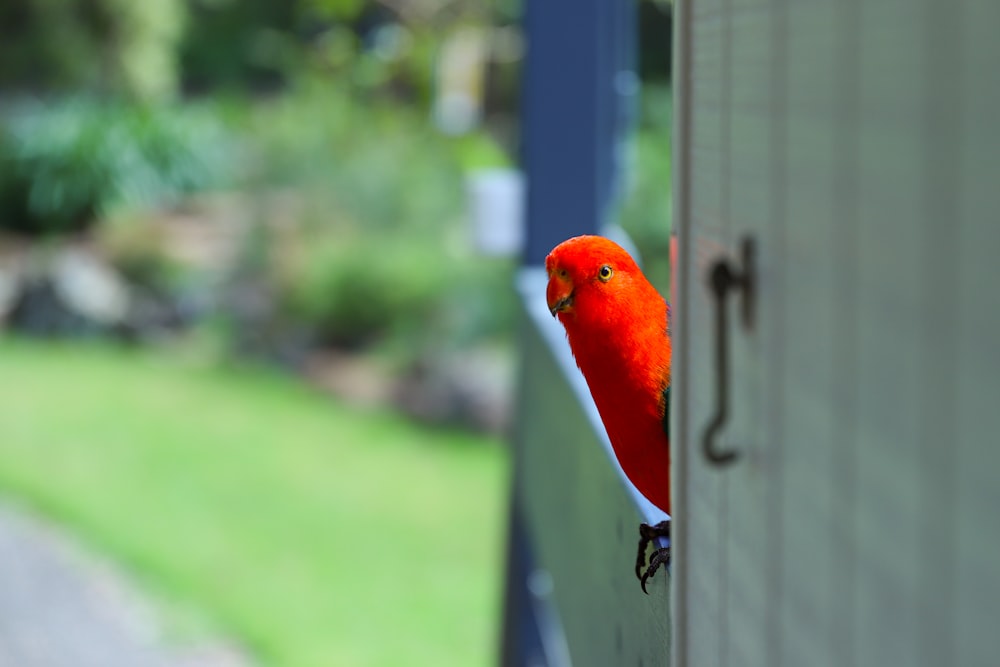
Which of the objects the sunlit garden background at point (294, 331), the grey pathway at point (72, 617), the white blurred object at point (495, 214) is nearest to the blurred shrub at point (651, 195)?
the sunlit garden background at point (294, 331)

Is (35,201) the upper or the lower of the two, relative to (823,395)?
upper

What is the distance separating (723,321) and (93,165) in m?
9.85

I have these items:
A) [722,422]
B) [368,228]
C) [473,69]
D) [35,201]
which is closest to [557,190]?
[722,422]

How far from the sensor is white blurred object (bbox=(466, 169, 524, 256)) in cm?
454

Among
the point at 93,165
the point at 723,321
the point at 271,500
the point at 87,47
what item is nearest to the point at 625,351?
the point at 723,321

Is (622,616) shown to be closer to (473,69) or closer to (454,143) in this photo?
(454,143)

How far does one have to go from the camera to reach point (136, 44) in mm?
12453

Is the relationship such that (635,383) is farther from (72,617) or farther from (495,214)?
(72,617)

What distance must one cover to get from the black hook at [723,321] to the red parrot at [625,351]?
1.14 ft

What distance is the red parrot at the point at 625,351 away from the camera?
1074mm

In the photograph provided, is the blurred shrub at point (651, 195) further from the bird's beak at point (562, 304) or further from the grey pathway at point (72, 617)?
the grey pathway at point (72, 617)

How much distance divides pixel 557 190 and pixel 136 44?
1018 centimetres

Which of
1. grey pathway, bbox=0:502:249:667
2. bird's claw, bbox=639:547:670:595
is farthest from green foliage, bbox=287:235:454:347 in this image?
bird's claw, bbox=639:547:670:595

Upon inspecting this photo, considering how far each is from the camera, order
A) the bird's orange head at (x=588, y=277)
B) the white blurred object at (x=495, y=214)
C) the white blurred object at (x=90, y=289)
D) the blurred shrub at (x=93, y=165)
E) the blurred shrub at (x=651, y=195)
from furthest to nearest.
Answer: the blurred shrub at (x=93, y=165) < the white blurred object at (x=90, y=289) < the white blurred object at (x=495, y=214) < the blurred shrub at (x=651, y=195) < the bird's orange head at (x=588, y=277)
